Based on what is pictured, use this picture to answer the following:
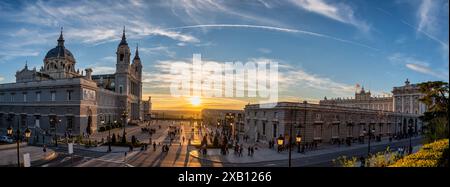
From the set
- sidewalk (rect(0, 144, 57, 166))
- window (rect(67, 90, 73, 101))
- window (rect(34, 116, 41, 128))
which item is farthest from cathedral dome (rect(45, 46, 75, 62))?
sidewalk (rect(0, 144, 57, 166))

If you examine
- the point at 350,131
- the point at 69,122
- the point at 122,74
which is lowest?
the point at 350,131

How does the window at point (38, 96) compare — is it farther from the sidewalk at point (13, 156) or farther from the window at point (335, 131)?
the window at point (335, 131)

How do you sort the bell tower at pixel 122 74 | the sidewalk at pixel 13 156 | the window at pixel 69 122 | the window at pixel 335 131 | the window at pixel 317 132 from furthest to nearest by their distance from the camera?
the bell tower at pixel 122 74 < the window at pixel 69 122 < the window at pixel 335 131 < the window at pixel 317 132 < the sidewalk at pixel 13 156

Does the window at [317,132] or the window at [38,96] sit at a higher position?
the window at [38,96]

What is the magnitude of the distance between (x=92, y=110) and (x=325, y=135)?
3919 centimetres

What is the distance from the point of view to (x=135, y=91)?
83.4m

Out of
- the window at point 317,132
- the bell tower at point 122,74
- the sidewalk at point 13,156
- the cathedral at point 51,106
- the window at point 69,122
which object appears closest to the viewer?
the sidewalk at point 13,156

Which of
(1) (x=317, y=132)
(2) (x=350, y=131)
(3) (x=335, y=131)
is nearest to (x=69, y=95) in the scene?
(1) (x=317, y=132)

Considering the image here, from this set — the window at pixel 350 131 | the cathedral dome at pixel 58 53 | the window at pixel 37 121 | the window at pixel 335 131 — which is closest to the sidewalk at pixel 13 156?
the window at pixel 37 121

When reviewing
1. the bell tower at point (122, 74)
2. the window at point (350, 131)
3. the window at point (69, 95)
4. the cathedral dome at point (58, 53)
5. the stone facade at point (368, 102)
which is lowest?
the window at point (350, 131)

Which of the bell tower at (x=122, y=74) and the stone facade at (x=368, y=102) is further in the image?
the stone facade at (x=368, y=102)

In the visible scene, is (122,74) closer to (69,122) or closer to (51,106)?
(51,106)
